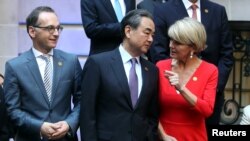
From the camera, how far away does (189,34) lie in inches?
245

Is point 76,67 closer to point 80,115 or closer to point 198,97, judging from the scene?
point 80,115

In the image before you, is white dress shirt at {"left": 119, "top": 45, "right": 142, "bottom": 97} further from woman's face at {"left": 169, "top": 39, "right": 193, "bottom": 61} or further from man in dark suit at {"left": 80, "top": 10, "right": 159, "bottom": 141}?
woman's face at {"left": 169, "top": 39, "right": 193, "bottom": 61}

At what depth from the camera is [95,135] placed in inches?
231

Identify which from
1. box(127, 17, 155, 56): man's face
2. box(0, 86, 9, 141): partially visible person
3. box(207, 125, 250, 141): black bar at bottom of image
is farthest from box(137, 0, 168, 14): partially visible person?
box(0, 86, 9, 141): partially visible person

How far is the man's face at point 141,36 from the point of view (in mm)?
6008

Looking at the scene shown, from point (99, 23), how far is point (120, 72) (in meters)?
1.56

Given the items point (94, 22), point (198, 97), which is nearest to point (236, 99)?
point (94, 22)

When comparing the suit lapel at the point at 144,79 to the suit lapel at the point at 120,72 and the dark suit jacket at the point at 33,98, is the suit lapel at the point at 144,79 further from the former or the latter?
the dark suit jacket at the point at 33,98

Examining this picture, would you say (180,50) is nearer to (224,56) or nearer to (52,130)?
(224,56)

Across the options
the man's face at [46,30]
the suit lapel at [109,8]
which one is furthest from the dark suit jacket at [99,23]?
the man's face at [46,30]

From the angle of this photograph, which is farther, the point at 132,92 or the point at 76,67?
the point at 76,67

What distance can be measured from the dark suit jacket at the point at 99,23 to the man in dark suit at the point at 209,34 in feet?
1.48

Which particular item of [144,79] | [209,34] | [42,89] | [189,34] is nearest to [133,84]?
[144,79]

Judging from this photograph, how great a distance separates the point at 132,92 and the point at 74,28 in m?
3.78
